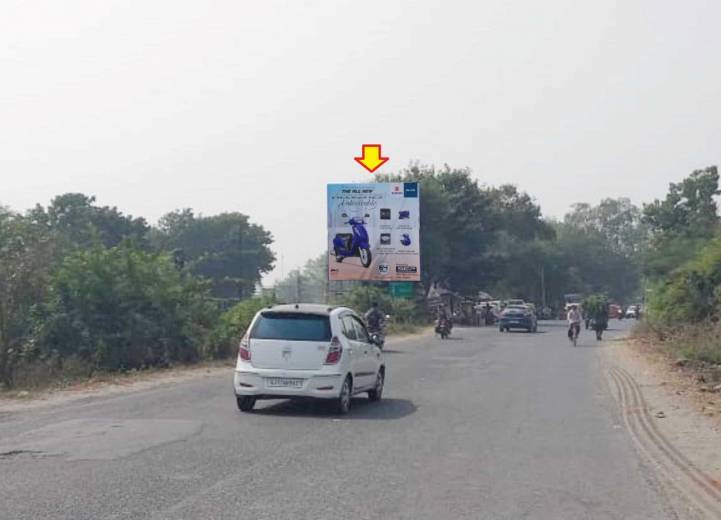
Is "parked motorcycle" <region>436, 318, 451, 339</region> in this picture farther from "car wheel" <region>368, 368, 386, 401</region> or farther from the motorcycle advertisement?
"car wheel" <region>368, 368, 386, 401</region>

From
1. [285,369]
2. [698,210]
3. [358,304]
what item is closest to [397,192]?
[358,304]

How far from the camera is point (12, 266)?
2312cm

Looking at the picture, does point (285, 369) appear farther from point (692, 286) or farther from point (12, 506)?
point (692, 286)

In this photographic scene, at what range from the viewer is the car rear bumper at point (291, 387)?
15.6 metres

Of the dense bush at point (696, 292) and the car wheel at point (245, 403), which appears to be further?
the dense bush at point (696, 292)

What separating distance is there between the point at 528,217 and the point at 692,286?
78.1m

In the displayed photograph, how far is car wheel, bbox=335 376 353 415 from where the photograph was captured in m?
15.8

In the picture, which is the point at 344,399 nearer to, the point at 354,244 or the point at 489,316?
the point at 354,244

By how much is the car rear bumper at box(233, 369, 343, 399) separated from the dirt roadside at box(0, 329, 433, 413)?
3.82m

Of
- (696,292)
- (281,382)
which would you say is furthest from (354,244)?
(281,382)

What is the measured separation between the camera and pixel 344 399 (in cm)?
1591

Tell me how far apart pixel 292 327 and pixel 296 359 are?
539 mm

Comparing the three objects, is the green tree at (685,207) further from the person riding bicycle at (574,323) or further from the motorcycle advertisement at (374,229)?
the motorcycle advertisement at (374,229)

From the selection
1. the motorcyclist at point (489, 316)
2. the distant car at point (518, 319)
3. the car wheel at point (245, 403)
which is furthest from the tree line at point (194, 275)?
the car wheel at point (245, 403)
